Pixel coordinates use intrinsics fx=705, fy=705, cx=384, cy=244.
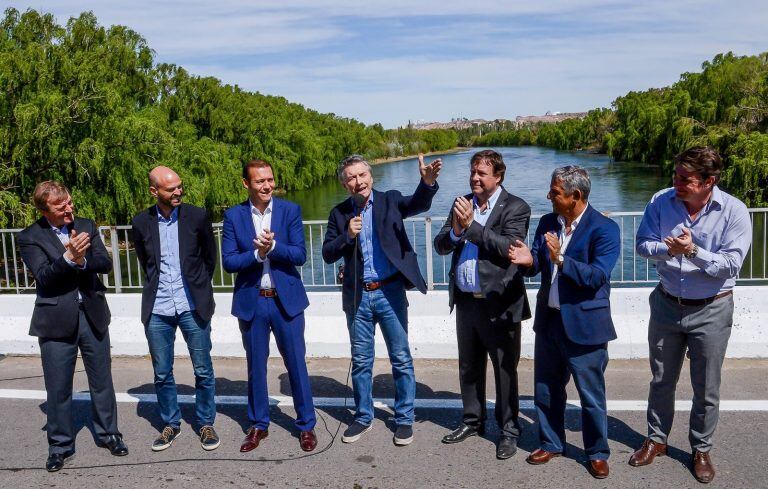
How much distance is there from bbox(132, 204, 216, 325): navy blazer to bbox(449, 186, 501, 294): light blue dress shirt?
1687mm

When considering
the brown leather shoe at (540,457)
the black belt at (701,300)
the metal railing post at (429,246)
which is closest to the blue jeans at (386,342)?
the brown leather shoe at (540,457)

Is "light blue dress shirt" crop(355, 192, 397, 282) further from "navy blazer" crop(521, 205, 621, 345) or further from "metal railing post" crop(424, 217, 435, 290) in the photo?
"metal railing post" crop(424, 217, 435, 290)

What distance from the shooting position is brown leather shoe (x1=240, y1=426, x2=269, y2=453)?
4.61 m

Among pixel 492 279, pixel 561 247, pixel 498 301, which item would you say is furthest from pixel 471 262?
pixel 561 247

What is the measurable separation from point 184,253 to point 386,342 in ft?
4.84

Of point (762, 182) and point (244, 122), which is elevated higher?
point (244, 122)

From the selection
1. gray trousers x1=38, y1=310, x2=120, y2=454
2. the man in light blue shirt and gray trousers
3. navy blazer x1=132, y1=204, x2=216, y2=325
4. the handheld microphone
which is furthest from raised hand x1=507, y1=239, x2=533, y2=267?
gray trousers x1=38, y1=310, x2=120, y2=454

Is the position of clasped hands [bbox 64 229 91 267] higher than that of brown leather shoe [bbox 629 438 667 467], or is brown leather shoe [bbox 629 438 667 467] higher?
clasped hands [bbox 64 229 91 267]

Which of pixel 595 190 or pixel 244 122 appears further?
pixel 244 122

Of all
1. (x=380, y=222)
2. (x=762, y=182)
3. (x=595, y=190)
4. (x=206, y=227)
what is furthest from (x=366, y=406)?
(x=595, y=190)

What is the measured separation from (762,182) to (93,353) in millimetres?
37712

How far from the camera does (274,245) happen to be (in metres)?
4.52

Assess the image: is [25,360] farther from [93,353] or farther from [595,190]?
[595,190]

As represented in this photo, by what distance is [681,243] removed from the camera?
148 inches
